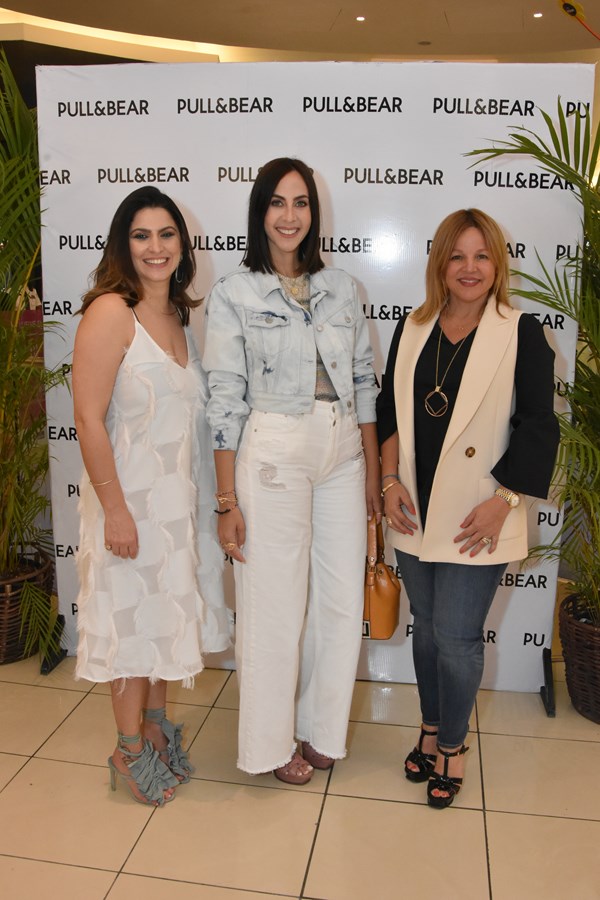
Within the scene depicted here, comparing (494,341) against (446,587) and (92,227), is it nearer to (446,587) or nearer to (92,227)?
(446,587)

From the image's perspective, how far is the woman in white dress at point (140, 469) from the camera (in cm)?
213

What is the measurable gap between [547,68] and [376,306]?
97 cm

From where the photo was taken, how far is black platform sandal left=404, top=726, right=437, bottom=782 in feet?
8.21

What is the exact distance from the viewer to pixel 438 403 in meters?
2.19

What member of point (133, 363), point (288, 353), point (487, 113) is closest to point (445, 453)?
point (288, 353)

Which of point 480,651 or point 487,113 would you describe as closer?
point 480,651

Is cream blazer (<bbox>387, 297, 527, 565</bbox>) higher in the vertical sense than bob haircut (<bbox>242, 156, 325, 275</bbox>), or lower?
lower

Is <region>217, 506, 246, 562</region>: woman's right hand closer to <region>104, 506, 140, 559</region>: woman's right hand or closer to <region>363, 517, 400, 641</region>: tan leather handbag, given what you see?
<region>104, 506, 140, 559</region>: woman's right hand

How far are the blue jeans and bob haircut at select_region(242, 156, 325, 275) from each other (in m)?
0.89

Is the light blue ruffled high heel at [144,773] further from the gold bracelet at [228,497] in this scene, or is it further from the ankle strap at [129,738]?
the gold bracelet at [228,497]

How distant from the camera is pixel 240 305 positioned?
2186mm

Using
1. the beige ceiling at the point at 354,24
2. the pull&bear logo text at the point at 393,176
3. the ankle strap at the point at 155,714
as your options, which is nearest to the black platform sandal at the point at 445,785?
the ankle strap at the point at 155,714

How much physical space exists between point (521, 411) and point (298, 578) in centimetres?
76

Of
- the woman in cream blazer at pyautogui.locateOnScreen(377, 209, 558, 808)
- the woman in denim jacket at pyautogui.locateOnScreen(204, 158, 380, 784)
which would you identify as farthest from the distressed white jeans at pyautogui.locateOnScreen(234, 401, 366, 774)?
the woman in cream blazer at pyautogui.locateOnScreen(377, 209, 558, 808)
